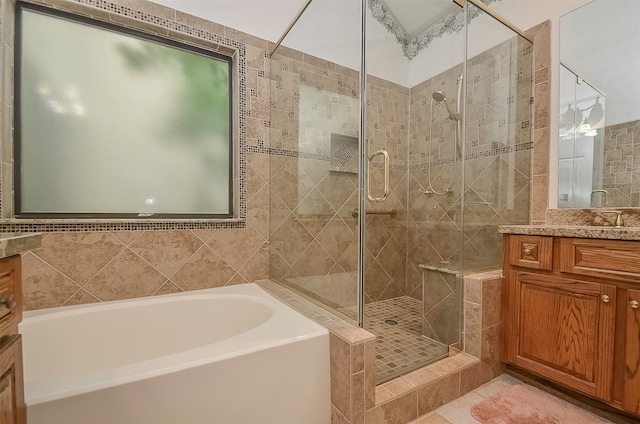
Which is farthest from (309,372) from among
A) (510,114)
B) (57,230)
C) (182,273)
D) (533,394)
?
(510,114)

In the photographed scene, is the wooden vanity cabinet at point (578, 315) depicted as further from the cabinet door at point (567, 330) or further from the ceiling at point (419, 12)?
the ceiling at point (419, 12)

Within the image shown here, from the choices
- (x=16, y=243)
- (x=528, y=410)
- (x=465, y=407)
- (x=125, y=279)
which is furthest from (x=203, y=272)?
(x=528, y=410)

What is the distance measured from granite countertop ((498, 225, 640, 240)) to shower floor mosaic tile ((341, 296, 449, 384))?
80 cm

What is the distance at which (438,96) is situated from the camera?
6.98ft

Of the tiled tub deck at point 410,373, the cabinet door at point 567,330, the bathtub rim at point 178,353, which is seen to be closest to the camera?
the bathtub rim at point 178,353

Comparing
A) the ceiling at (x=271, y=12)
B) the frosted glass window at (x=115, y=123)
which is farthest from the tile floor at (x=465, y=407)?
the ceiling at (x=271, y=12)

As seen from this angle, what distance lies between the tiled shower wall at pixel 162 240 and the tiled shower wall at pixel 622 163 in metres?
2.01

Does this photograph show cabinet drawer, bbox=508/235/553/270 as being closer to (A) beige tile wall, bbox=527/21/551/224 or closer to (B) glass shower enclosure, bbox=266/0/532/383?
(B) glass shower enclosure, bbox=266/0/532/383

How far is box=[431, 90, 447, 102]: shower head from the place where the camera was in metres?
2.09

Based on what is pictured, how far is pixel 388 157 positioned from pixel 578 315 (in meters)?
1.26

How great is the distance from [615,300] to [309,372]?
1.29 meters

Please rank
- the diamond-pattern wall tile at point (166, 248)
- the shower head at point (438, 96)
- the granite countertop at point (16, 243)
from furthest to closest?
1. the shower head at point (438, 96)
2. the diamond-pattern wall tile at point (166, 248)
3. the granite countertop at point (16, 243)

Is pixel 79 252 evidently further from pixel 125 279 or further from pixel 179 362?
pixel 179 362

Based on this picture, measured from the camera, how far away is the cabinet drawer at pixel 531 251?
1.34 meters
